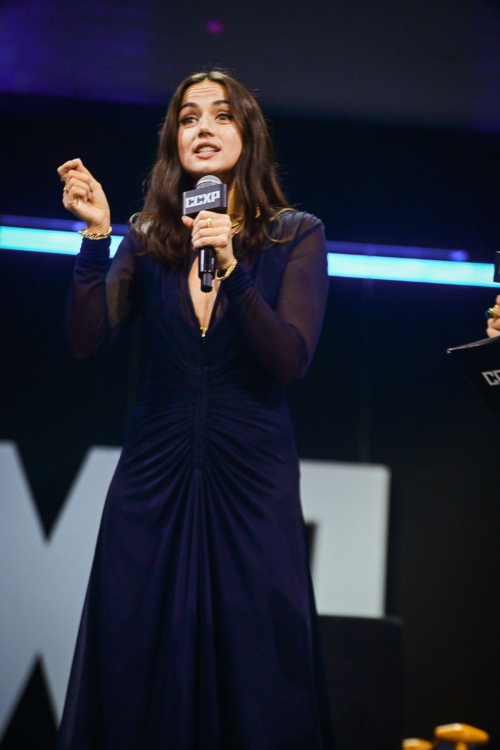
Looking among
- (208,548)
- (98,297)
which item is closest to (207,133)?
(98,297)

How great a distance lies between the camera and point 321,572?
3.26m

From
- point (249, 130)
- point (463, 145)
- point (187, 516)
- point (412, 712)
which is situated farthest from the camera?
point (463, 145)

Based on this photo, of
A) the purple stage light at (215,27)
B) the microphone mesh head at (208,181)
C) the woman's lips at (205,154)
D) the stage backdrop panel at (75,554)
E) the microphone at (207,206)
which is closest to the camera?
the microphone at (207,206)

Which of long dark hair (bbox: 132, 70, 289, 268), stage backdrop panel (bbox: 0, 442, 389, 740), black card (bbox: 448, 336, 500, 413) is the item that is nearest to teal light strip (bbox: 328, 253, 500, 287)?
stage backdrop panel (bbox: 0, 442, 389, 740)

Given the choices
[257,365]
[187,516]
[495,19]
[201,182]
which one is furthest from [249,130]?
[495,19]

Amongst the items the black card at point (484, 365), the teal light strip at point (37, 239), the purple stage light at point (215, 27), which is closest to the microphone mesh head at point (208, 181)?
the black card at point (484, 365)

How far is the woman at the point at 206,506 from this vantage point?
1.46 meters

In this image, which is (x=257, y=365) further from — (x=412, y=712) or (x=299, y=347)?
(x=412, y=712)

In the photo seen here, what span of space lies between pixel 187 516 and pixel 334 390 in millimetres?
1983

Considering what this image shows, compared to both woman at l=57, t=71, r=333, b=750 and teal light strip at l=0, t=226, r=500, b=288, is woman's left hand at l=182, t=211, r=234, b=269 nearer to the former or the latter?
woman at l=57, t=71, r=333, b=750

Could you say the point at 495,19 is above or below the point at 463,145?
above

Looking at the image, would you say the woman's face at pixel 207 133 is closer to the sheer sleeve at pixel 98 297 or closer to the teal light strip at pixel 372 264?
the sheer sleeve at pixel 98 297

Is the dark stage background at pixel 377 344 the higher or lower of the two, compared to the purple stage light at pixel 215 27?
lower

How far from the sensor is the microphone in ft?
4.71
